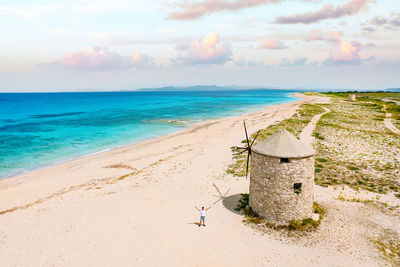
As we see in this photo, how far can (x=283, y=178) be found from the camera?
51.0 feet

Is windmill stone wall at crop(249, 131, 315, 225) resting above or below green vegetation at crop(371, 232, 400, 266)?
above

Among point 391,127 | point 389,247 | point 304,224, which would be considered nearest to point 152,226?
point 304,224

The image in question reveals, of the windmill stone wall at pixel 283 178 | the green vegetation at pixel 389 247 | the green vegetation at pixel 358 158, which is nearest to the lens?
the green vegetation at pixel 389 247

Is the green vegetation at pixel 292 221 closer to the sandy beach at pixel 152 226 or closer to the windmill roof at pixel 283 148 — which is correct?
the sandy beach at pixel 152 226

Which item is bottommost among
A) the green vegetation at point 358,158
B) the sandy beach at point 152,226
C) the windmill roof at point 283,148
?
the sandy beach at point 152,226

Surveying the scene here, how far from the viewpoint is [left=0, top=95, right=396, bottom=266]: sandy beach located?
13.9 m

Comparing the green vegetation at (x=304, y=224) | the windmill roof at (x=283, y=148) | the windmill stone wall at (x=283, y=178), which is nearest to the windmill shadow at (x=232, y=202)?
the windmill stone wall at (x=283, y=178)

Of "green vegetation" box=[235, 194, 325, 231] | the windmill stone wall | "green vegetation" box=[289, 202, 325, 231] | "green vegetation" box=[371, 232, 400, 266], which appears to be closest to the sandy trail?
"green vegetation" box=[371, 232, 400, 266]

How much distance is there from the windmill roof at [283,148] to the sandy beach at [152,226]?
16.9 feet

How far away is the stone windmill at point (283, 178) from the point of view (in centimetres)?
1541

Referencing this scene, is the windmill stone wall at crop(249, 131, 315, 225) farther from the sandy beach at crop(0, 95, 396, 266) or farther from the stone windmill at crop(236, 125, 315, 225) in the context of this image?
the sandy beach at crop(0, 95, 396, 266)

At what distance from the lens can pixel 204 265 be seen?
13305 millimetres

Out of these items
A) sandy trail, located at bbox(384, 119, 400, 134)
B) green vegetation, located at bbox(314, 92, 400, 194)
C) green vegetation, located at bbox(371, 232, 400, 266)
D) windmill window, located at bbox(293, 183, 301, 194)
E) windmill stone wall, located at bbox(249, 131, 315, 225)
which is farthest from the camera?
sandy trail, located at bbox(384, 119, 400, 134)

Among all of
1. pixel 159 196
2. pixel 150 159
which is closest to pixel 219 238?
pixel 159 196
